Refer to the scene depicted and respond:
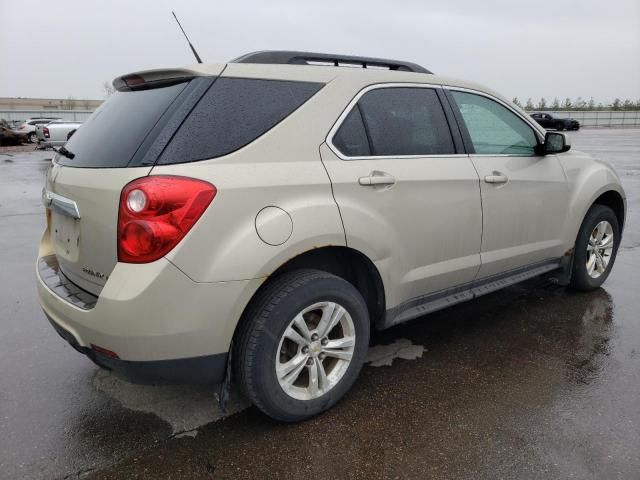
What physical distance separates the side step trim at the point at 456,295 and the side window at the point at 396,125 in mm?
893

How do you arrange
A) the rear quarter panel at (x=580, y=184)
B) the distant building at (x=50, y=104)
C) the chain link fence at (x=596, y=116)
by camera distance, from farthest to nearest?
the distant building at (x=50, y=104), the chain link fence at (x=596, y=116), the rear quarter panel at (x=580, y=184)

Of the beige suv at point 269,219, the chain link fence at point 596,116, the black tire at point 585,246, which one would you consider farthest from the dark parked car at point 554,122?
the beige suv at point 269,219

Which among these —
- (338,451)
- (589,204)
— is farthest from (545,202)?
(338,451)

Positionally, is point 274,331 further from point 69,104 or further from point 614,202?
point 69,104

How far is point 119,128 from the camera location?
260 centimetres

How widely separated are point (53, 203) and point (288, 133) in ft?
4.43

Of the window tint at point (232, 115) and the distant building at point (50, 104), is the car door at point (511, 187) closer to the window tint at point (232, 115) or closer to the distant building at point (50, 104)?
the window tint at point (232, 115)

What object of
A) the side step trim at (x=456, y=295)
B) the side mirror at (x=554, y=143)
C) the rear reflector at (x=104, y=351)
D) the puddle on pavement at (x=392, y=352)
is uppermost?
the side mirror at (x=554, y=143)

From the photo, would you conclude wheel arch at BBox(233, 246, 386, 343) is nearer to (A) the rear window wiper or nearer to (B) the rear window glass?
(B) the rear window glass

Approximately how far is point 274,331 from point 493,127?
2.26 metres

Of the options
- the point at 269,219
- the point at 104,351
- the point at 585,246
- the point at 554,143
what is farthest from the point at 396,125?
the point at 585,246

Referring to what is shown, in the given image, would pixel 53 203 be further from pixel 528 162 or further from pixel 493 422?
pixel 528 162

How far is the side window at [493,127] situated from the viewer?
348cm

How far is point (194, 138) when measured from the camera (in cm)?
232
